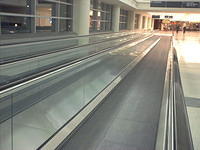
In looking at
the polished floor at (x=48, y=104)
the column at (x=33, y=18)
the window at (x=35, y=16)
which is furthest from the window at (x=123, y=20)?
the polished floor at (x=48, y=104)

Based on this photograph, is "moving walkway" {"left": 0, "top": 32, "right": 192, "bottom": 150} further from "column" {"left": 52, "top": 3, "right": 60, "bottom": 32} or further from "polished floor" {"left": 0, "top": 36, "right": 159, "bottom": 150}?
"column" {"left": 52, "top": 3, "right": 60, "bottom": 32}

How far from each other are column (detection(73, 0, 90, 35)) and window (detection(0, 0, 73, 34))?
12.7 inches

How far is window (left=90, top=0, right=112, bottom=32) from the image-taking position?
67.4 ft

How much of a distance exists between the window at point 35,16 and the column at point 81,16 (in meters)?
0.32

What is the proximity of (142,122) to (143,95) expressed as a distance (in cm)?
184

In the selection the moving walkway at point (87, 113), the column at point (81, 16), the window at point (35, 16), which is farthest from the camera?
the column at point (81, 16)

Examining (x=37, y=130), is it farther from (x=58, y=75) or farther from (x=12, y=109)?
(x=58, y=75)

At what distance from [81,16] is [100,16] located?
7.55m

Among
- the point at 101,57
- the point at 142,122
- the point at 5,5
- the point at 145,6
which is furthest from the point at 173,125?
the point at 145,6

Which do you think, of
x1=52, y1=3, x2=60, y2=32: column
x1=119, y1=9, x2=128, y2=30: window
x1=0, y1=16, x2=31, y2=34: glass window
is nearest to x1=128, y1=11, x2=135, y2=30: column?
x1=119, y1=9, x2=128, y2=30: window

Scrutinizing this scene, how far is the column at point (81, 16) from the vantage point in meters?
15.3

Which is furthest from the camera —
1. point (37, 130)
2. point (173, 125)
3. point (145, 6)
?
point (145, 6)

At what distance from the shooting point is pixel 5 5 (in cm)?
1009

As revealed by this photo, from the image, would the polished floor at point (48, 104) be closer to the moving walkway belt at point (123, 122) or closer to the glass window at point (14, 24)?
the moving walkway belt at point (123, 122)
